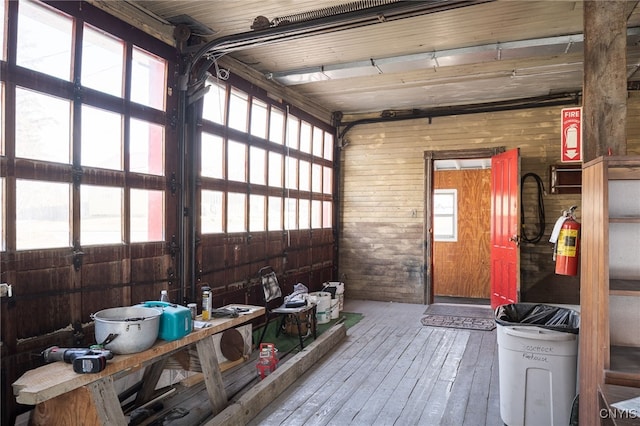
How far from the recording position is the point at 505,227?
6.04 meters

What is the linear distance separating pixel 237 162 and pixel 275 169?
2.82 ft

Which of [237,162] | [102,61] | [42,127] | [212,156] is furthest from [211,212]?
[42,127]

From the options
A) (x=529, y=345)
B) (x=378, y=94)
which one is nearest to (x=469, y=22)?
Answer: (x=378, y=94)

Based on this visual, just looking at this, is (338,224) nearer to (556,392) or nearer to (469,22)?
(469,22)

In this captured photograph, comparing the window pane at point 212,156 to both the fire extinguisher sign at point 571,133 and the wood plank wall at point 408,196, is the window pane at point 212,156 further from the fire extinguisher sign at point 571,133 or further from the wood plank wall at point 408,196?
the fire extinguisher sign at point 571,133

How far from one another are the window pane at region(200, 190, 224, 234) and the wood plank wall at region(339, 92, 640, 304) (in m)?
3.42

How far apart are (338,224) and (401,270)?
1.37 metres

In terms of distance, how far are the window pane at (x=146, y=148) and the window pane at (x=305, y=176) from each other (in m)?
2.77

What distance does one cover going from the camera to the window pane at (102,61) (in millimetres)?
3037

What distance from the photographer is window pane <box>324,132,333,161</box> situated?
280 inches

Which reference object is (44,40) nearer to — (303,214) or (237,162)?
(237,162)

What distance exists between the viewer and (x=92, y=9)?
3.06 meters

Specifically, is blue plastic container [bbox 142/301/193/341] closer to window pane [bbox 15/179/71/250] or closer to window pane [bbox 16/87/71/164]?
window pane [bbox 15/179/71/250]

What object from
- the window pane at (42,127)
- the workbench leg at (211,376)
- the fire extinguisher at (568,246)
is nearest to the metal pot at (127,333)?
the workbench leg at (211,376)
